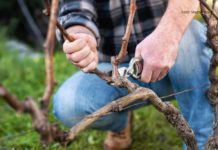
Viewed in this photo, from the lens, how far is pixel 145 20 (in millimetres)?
1722

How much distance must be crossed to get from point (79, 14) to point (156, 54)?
14.0 inches

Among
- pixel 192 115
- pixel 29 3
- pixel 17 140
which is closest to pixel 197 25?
pixel 192 115

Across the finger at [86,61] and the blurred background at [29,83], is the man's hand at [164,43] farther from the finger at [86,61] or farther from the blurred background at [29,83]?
the blurred background at [29,83]

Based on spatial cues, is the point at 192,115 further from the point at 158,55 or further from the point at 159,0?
the point at 159,0

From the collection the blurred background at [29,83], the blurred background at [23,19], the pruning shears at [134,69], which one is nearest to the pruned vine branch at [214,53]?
the pruning shears at [134,69]

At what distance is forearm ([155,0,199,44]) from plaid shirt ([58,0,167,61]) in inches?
11.0

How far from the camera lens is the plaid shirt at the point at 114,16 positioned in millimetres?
1635

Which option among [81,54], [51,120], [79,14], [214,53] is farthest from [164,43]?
[51,120]

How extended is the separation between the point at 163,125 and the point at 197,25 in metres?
0.77

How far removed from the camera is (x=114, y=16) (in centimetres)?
174

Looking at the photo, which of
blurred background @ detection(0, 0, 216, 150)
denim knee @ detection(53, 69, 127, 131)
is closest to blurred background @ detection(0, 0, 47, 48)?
blurred background @ detection(0, 0, 216, 150)

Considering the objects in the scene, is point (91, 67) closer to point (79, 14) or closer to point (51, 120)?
point (79, 14)

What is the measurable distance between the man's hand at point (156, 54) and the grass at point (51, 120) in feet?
1.40

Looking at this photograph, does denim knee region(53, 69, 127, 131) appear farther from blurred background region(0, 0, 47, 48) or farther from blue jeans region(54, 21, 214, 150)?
blurred background region(0, 0, 47, 48)
